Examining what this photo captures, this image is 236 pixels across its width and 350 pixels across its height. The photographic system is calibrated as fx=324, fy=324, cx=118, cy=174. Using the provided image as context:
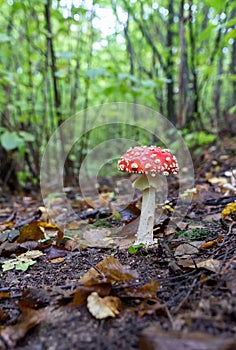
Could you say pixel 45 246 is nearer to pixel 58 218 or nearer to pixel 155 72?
pixel 58 218

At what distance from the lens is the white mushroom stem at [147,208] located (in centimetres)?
222

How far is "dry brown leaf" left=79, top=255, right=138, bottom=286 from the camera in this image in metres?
1.46

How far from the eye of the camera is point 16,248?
2309 millimetres

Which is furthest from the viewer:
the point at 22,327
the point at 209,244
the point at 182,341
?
the point at 209,244

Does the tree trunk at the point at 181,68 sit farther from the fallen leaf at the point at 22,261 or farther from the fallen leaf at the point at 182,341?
the fallen leaf at the point at 182,341

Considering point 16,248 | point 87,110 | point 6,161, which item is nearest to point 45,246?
point 16,248

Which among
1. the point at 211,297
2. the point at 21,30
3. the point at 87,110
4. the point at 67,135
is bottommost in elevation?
the point at 211,297

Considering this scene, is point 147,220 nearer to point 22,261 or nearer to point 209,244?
point 209,244

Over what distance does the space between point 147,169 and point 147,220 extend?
0.42 meters

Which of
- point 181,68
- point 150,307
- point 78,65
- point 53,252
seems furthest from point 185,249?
point 78,65

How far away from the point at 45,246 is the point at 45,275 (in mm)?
412

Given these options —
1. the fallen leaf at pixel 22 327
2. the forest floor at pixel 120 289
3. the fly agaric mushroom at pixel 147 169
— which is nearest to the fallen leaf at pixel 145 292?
the forest floor at pixel 120 289

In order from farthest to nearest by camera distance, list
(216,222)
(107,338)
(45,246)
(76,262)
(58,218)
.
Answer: (58,218)
(216,222)
(45,246)
(76,262)
(107,338)

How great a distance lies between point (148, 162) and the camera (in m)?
2.04
